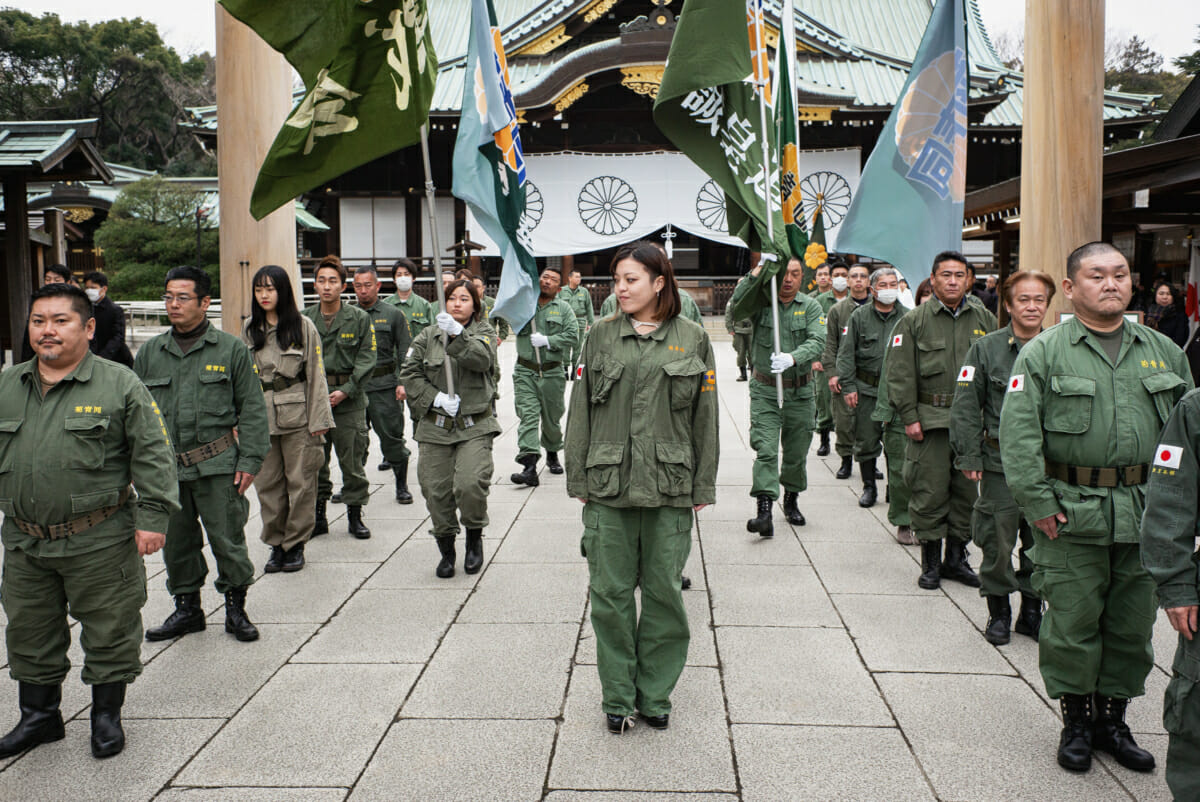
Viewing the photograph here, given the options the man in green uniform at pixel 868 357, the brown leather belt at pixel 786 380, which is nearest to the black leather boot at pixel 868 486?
the man in green uniform at pixel 868 357

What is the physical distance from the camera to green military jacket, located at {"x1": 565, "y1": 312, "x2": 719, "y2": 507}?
3.52 meters

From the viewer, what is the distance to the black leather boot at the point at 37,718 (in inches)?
132

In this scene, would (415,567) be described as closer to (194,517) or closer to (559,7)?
(194,517)

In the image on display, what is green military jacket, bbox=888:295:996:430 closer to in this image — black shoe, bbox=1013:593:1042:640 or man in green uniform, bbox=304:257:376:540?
black shoe, bbox=1013:593:1042:640

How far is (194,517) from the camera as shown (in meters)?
4.55

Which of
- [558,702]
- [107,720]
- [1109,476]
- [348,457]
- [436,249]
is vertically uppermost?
[436,249]

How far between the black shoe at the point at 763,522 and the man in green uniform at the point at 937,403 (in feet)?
4.05

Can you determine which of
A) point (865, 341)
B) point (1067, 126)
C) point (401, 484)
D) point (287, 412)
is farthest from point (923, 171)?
point (401, 484)

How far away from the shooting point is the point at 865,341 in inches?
287

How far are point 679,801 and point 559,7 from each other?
2074 cm

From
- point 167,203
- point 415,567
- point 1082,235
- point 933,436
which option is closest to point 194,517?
point 415,567

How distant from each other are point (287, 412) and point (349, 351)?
1125 millimetres

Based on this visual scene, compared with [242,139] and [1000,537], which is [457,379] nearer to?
[242,139]

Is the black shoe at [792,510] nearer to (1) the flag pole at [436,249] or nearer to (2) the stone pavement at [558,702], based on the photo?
(2) the stone pavement at [558,702]
